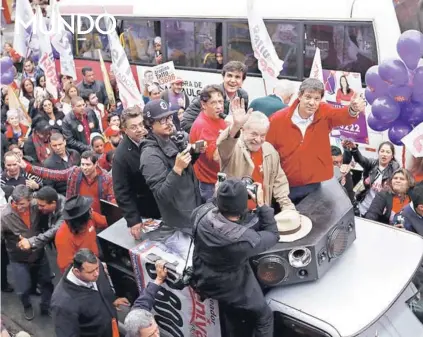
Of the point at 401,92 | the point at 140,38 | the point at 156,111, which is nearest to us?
the point at 156,111

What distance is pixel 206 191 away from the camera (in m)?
4.73

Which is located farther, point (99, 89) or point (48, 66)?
point (99, 89)

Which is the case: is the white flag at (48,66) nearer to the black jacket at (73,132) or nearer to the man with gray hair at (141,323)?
the black jacket at (73,132)

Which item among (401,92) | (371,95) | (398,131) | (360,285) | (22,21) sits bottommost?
(360,285)

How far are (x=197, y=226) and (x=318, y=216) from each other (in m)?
1.06

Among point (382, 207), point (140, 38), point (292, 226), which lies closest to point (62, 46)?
point (140, 38)

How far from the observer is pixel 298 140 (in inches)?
179

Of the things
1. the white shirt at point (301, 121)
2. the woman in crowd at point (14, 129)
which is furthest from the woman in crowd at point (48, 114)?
the white shirt at point (301, 121)

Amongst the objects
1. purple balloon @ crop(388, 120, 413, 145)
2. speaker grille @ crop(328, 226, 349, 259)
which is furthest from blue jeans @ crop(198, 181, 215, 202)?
purple balloon @ crop(388, 120, 413, 145)

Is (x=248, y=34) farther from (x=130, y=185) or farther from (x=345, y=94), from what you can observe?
(x=130, y=185)

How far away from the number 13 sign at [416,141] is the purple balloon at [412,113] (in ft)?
1.19

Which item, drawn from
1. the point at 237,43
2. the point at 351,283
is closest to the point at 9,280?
the point at 351,283

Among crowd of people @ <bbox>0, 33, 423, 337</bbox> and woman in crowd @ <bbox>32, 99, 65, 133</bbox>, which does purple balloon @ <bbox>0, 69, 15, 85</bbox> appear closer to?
woman in crowd @ <bbox>32, 99, 65, 133</bbox>

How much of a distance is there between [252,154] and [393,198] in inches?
84.8
